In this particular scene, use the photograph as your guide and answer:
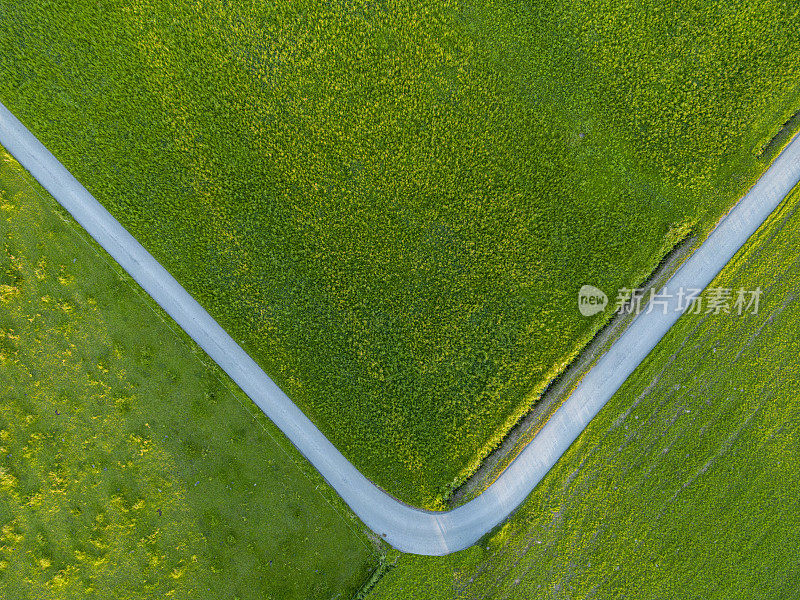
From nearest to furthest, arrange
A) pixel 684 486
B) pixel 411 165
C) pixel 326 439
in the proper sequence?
pixel 411 165 < pixel 326 439 < pixel 684 486

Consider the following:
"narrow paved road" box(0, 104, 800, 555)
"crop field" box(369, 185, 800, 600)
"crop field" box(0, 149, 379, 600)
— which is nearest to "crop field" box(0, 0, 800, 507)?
"narrow paved road" box(0, 104, 800, 555)

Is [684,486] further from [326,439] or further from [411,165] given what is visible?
[411,165]

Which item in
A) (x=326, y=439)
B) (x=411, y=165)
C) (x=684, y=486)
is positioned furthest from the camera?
(x=684, y=486)

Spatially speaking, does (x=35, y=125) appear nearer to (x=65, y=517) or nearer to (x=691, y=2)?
(x=65, y=517)

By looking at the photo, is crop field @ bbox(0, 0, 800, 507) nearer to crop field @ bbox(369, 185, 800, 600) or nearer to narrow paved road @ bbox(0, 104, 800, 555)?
narrow paved road @ bbox(0, 104, 800, 555)

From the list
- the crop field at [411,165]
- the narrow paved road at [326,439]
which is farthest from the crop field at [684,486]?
the crop field at [411,165]

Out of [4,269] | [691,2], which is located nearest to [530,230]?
[691,2]

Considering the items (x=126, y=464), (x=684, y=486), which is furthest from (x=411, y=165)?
(x=684, y=486)
